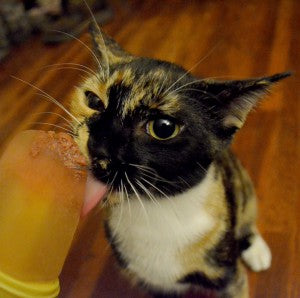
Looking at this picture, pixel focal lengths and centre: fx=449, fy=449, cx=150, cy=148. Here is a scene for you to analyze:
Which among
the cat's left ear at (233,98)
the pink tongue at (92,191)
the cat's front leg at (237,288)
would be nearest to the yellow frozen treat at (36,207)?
the pink tongue at (92,191)

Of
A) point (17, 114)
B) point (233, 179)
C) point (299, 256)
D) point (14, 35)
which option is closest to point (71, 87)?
point (17, 114)

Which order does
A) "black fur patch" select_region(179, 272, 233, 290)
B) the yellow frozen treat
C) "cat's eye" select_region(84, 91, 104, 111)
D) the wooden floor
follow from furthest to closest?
the wooden floor → "black fur patch" select_region(179, 272, 233, 290) → "cat's eye" select_region(84, 91, 104, 111) → the yellow frozen treat

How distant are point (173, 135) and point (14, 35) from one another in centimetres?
182

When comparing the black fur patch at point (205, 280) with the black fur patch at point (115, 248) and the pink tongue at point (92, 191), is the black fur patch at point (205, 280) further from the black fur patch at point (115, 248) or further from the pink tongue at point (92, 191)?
the pink tongue at point (92, 191)

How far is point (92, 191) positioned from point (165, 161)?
14 centimetres

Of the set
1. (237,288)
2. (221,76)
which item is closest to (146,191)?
(237,288)

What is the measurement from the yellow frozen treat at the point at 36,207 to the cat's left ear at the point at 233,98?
0.26m

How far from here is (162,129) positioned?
77 centimetres

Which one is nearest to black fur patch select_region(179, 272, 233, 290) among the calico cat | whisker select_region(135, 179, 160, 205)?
the calico cat

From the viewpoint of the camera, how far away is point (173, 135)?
0.79 meters

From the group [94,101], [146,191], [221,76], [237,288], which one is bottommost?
[237,288]

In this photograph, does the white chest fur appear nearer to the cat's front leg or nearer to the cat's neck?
the cat's neck

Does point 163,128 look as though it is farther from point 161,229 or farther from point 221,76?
point 221,76

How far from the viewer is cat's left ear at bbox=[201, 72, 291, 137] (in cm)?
75
